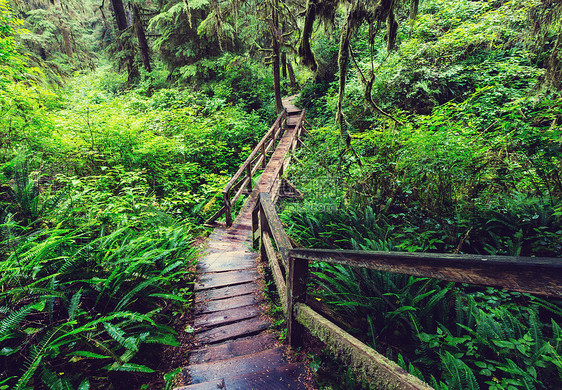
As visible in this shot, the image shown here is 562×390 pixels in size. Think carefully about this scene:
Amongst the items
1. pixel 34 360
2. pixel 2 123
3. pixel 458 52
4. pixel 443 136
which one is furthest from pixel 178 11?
pixel 34 360

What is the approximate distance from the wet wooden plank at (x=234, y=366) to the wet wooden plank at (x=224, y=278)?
1.33 metres

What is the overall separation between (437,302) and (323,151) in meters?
5.47

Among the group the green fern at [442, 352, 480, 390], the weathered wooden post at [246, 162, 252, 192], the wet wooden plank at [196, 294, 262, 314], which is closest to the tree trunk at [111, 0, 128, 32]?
the weathered wooden post at [246, 162, 252, 192]

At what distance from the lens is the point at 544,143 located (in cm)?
313

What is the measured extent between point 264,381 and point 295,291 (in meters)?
0.66

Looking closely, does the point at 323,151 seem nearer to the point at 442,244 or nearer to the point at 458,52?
the point at 442,244

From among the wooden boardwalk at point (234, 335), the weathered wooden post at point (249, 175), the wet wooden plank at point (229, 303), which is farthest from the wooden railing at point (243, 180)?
the wet wooden plank at point (229, 303)

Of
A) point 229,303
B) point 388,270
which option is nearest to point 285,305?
point 229,303

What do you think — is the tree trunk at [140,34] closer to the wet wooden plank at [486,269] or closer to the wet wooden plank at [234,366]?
the wet wooden plank at [234,366]

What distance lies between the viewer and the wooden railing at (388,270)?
2.02 ft

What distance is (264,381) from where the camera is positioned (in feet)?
5.60

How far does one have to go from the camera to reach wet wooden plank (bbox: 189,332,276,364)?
2.24 metres

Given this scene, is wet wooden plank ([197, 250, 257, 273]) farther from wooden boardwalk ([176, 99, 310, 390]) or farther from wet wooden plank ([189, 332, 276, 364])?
wet wooden plank ([189, 332, 276, 364])

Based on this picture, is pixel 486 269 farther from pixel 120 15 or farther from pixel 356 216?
pixel 120 15
